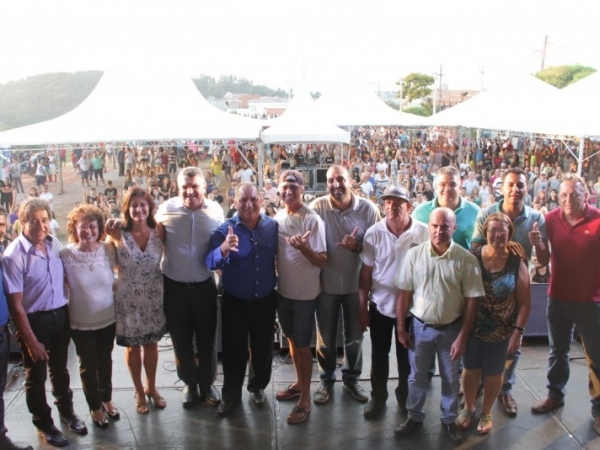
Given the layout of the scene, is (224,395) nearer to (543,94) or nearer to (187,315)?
(187,315)

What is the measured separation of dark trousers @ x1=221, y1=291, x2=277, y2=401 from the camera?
3570 mm

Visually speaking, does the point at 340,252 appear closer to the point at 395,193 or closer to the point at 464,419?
the point at 395,193

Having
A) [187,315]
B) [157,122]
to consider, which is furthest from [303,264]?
[157,122]

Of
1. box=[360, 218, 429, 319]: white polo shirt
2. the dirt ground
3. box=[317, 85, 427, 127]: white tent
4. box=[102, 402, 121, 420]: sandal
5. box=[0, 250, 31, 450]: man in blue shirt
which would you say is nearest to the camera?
box=[0, 250, 31, 450]: man in blue shirt

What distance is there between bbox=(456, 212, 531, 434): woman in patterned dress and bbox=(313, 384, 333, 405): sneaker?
3.31 feet

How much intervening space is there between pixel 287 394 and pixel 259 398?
0.69ft

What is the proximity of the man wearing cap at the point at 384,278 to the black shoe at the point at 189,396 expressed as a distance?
1216 mm

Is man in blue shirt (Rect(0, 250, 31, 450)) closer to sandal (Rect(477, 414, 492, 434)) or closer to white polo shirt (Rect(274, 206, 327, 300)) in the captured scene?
white polo shirt (Rect(274, 206, 327, 300))

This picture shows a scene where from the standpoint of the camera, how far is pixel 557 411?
12.1ft

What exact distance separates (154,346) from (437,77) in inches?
2317

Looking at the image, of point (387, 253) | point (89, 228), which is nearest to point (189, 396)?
point (89, 228)

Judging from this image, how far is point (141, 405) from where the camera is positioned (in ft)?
12.3

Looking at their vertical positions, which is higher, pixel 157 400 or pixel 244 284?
pixel 244 284

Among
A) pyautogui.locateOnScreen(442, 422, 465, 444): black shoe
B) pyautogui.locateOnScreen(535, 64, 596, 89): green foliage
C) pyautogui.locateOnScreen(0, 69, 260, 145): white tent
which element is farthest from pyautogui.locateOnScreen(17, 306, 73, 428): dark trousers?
pyautogui.locateOnScreen(535, 64, 596, 89): green foliage
